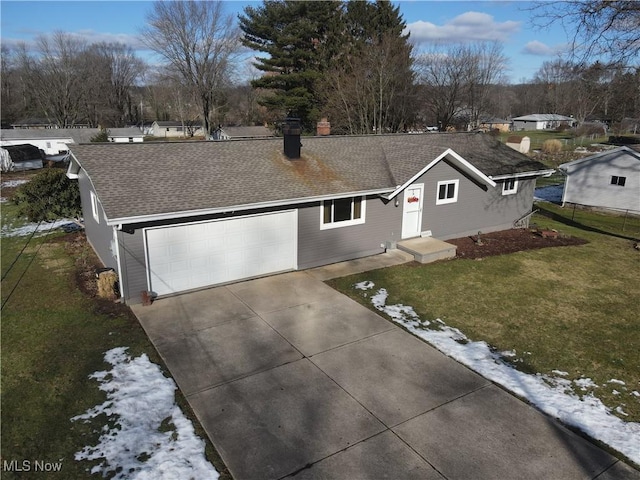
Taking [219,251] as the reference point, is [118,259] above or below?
above

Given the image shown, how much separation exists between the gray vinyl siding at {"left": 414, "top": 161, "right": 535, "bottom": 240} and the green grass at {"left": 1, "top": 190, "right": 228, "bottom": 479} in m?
11.4

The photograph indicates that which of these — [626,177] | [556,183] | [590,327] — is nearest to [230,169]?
[590,327]

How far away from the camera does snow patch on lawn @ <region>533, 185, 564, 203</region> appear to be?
92.2ft

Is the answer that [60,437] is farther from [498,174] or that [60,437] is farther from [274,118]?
[274,118]

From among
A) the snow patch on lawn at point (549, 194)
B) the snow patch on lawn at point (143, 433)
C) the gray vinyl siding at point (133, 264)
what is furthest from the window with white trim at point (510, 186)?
the snow patch on lawn at point (143, 433)

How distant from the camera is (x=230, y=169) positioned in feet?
44.0

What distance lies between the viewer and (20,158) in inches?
1657

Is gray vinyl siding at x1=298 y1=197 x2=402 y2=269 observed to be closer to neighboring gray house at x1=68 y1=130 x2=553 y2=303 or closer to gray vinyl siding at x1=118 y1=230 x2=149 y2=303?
neighboring gray house at x1=68 y1=130 x2=553 y2=303

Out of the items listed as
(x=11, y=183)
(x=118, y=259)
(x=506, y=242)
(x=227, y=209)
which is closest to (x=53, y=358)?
(x=118, y=259)

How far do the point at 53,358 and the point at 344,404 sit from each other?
6027mm

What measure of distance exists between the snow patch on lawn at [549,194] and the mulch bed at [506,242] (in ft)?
32.9

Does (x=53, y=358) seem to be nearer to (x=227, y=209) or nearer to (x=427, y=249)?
(x=227, y=209)

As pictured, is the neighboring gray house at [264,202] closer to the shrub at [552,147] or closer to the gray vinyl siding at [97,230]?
the gray vinyl siding at [97,230]

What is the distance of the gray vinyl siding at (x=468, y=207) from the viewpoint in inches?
656
